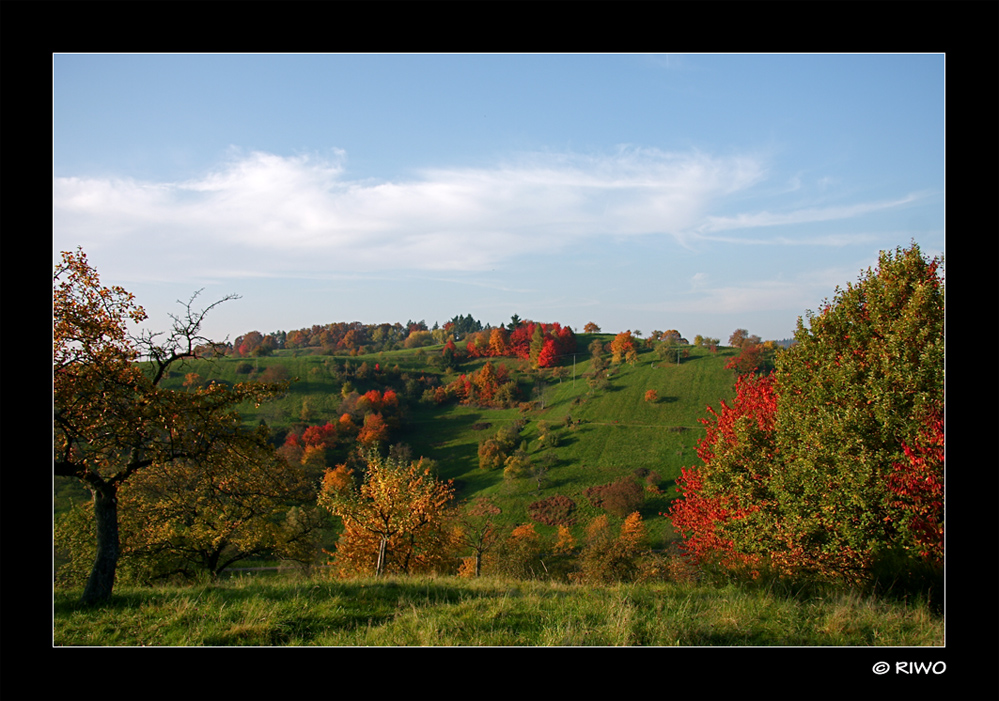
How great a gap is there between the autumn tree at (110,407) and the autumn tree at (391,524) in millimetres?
14499

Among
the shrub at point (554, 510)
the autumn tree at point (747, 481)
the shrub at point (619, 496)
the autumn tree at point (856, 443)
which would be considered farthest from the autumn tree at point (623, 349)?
the autumn tree at point (856, 443)

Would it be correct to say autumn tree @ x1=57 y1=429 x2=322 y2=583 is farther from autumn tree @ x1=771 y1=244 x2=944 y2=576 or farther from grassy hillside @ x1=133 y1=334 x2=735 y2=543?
grassy hillside @ x1=133 y1=334 x2=735 y2=543

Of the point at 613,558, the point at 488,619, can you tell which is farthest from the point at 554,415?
the point at 488,619

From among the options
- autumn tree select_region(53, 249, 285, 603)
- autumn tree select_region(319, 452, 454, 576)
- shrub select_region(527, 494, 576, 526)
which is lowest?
shrub select_region(527, 494, 576, 526)

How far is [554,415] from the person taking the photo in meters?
79.9

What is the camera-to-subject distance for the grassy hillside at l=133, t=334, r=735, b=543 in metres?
63.3

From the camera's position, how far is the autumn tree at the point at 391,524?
2511 cm

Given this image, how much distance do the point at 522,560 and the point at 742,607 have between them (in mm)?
31746

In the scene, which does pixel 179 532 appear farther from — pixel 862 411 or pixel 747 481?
pixel 862 411

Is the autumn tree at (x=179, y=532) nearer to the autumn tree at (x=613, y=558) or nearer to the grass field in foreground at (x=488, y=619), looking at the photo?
the grass field in foreground at (x=488, y=619)

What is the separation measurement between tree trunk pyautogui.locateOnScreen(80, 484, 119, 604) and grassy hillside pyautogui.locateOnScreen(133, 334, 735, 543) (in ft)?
169

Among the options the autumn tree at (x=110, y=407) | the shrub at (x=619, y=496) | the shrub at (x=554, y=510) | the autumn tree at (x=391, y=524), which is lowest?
the shrub at (x=554, y=510)

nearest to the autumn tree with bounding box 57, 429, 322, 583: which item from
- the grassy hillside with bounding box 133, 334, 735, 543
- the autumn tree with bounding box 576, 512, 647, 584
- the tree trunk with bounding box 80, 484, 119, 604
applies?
the tree trunk with bounding box 80, 484, 119, 604

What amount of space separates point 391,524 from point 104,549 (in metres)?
16.9
